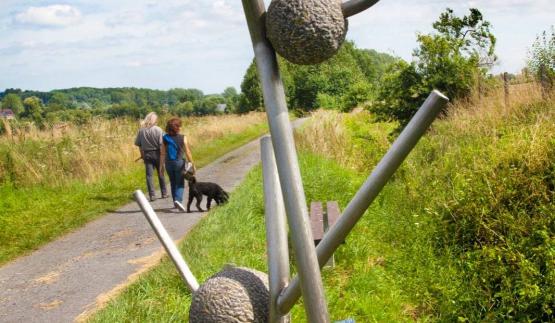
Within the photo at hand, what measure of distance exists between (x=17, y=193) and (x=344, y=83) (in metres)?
24.8

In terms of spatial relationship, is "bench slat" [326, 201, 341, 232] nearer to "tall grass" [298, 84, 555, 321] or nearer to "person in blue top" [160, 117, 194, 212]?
"tall grass" [298, 84, 555, 321]

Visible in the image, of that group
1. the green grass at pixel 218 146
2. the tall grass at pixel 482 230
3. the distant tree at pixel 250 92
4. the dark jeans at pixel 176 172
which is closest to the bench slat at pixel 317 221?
the tall grass at pixel 482 230

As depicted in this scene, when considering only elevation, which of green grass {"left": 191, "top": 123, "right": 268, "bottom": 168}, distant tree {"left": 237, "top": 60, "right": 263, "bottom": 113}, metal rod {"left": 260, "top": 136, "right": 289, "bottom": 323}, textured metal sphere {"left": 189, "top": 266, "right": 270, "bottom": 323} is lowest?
green grass {"left": 191, "top": 123, "right": 268, "bottom": 168}

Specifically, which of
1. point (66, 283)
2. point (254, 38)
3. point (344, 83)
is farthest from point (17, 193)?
point (344, 83)

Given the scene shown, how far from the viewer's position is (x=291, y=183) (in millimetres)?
1335

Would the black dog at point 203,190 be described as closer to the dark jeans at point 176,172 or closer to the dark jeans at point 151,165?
the dark jeans at point 176,172

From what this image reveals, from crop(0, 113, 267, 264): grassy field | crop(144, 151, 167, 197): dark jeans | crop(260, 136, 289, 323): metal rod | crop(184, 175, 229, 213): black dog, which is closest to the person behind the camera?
crop(260, 136, 289, 323): metal rod

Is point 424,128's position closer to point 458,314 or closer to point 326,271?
point 458,314

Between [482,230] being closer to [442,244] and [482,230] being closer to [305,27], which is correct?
[442,244]

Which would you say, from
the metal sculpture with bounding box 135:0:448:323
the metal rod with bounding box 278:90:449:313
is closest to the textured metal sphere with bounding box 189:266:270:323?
the metal sculpture with bounding box 135:0:448:323

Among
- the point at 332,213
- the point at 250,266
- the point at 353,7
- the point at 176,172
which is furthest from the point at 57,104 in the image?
the point at 353,7

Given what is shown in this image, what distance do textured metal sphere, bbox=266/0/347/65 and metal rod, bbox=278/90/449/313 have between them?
0.27 metres

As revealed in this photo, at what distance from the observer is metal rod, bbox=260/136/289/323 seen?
147 centimetres

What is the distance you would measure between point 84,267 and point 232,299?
4575mm
